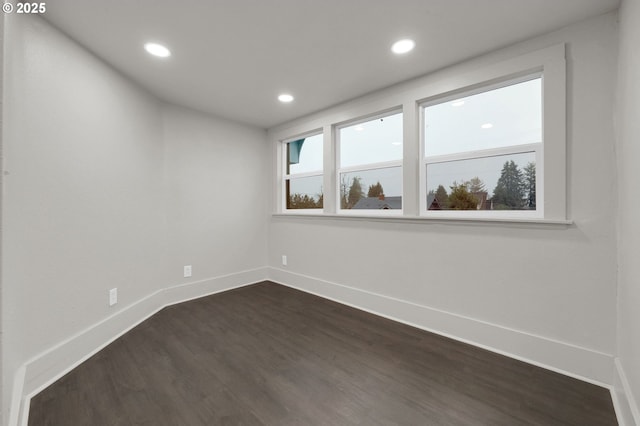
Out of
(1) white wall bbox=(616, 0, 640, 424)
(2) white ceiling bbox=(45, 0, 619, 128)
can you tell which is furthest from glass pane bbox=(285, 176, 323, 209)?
(1) white wall bbox=(616, 0, 640, 424)

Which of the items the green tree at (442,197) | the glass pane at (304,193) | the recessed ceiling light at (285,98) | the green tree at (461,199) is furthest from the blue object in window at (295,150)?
the green tree at (461,199)

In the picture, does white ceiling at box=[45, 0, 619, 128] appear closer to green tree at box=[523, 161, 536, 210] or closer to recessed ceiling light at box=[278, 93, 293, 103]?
recessed ceiling light at box=[278, 93, 293, 103]

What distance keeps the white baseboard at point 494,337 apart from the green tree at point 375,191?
110cm

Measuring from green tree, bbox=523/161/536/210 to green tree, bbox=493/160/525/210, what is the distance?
1.0 inches

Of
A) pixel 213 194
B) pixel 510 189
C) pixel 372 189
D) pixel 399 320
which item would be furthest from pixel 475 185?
pixel 213 194

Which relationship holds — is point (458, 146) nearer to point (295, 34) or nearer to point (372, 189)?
point (372, 189)

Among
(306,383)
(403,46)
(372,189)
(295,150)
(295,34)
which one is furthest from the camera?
(295,150)

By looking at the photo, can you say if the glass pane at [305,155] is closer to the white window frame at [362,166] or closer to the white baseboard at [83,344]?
the white window frame at [362,166]

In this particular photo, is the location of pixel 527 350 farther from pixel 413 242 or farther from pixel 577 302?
pixel 413 242

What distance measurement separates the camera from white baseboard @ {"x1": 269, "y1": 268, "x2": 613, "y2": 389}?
180 cm

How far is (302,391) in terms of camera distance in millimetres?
1698

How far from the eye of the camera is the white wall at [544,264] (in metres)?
1.77

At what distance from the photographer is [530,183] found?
2.11 metres

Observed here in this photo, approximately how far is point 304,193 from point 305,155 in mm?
555
